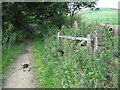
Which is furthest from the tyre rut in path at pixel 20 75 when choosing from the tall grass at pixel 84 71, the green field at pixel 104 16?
the green field at pixel 104 16

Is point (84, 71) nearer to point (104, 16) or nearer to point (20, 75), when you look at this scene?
point (20, 75)

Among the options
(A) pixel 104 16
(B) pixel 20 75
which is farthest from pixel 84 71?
(A) pixel 104 16

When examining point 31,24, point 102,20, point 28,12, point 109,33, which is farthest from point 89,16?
point 31,24

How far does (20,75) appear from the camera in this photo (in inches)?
202

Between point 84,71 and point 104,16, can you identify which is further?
point 104,16

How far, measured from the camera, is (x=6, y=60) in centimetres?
619

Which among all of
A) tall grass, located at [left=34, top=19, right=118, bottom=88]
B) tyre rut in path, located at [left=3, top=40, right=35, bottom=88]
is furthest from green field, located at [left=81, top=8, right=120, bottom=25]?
tyre rut in path, located at [left=3, top=40, right=35, bottom=88]

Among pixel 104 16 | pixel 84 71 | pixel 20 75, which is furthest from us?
pixel 104 16

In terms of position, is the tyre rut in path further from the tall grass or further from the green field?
the green field

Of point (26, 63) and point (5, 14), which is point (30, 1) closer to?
point (5, 14)

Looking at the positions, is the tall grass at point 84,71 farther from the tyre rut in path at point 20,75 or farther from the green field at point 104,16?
the green field at point 104,16

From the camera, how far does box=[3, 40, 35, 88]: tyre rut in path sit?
14.7ft

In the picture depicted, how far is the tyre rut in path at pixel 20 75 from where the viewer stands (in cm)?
448

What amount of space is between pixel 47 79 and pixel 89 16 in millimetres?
6839
